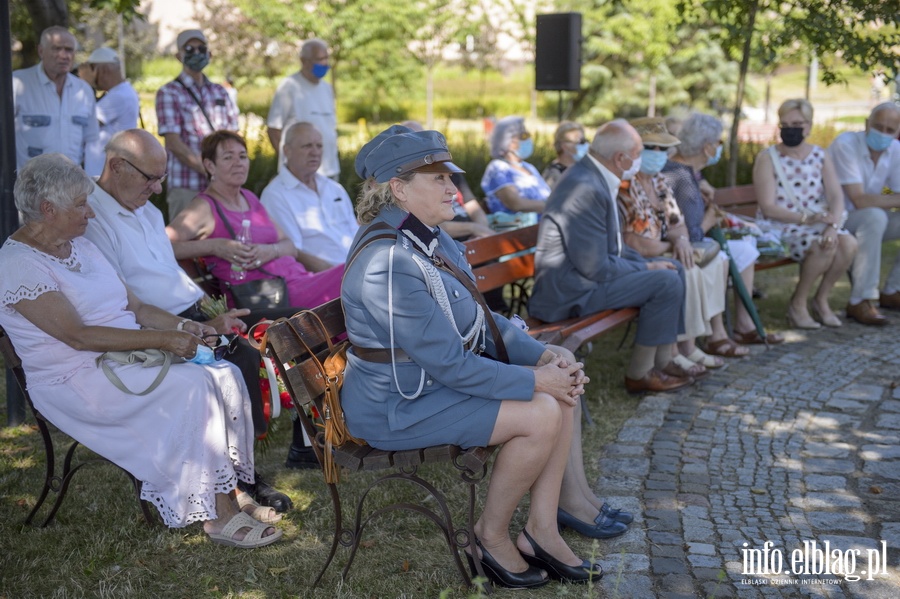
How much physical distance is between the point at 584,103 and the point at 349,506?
114ft

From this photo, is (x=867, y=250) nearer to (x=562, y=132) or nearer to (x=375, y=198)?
(x=562, y=132)

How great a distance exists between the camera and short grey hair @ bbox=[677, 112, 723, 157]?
24.2 ft

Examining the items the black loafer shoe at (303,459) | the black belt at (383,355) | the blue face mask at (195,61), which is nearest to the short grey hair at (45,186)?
the black belt at (383,355)

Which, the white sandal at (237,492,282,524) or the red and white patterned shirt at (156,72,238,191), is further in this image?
the red and white patterned shirt at (156,72,238,191)

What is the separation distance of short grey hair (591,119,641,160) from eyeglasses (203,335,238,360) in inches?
101

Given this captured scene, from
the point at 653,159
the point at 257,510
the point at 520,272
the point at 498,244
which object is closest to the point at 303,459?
the point at 257,510

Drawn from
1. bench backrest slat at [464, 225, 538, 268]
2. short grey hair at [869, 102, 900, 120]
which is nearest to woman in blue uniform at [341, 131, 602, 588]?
bench backrest slat at [464, 225, 538, 268]

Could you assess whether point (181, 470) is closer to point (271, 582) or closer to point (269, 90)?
point (271, 582)

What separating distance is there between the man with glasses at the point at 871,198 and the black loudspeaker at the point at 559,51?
281 cm

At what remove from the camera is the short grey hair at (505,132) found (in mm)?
7945

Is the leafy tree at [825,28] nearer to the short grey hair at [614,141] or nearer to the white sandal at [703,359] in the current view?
the white sandal at [703,359]

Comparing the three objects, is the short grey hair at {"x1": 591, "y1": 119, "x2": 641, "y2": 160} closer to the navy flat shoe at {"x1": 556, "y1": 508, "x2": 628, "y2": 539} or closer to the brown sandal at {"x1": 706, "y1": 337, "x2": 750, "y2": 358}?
the brown sandal at {"x1": 706, "y1": 337, "x2": 750, "y2": 358}

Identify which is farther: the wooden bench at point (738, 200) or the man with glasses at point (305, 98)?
the wooden bench at point (738, 200)

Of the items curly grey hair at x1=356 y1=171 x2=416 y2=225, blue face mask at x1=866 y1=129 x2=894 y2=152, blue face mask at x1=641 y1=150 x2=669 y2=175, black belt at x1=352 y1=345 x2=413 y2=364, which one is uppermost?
curly grey hair at x1=356 y1=171 x2=416 y2=225
